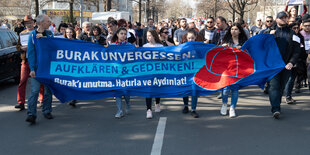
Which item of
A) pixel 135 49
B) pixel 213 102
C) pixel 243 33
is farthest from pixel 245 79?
pixel 135 49

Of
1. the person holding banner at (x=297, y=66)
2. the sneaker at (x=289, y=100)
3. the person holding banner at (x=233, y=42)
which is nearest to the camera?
the person holding banner at (x=233, y=42)

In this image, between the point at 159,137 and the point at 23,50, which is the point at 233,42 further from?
the point at 23,50

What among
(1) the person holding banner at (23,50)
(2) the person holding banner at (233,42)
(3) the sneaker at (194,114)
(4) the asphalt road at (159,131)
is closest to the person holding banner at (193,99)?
(3) the sneaker at (194,114)

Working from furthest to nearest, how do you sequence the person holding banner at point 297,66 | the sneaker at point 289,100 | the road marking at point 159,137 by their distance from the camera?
the person holding banner at point 297,66, the sneaker at point 289,100, the road marking at point 159,137

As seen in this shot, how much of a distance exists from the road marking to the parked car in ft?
18.0

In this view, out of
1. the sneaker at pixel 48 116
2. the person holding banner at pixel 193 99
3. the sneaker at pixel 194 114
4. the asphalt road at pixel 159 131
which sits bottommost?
the asphalt road at pixel 159 131

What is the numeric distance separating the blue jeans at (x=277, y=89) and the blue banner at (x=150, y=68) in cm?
13

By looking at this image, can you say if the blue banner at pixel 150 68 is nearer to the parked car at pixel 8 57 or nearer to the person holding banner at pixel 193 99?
the person holding banner at pixel 193 99

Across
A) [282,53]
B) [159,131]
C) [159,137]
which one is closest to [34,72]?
[159,131]

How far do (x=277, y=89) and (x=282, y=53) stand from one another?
70 centimetres

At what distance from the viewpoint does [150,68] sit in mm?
6469

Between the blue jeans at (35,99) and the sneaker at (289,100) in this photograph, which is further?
the sneaker at (289,100)

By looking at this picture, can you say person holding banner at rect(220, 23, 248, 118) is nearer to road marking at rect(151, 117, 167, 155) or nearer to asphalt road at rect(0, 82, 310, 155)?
asphalt road at rect(0, 82, 310, 155)

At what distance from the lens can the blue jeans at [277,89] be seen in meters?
6.24
